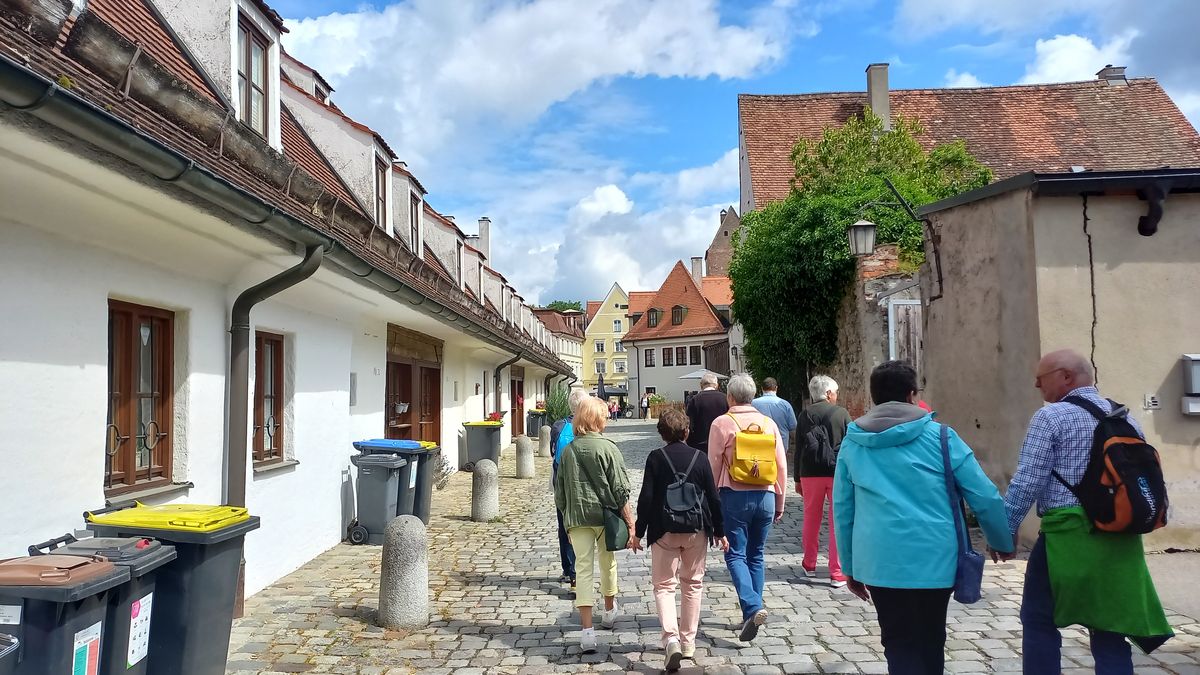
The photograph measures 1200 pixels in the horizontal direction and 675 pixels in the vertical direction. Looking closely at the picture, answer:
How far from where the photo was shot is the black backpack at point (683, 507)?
15.4ft

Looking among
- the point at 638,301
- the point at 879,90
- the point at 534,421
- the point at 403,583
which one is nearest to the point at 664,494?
the point at 403,583

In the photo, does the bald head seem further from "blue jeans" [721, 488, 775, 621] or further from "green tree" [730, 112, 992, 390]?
"green tree" [730, 112, 992, 390]

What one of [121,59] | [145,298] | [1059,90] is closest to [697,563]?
[145,298]

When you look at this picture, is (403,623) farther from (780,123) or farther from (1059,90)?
(1059,90)

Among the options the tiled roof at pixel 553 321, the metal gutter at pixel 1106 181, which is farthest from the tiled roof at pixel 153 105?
the tiled roof at pixel 553 321

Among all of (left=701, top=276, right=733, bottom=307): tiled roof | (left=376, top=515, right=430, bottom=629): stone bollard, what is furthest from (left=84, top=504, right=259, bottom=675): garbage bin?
(left=701, top=276, right=733, bottom=307): tiled roof

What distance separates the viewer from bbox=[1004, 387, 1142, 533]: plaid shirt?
11.3 ft

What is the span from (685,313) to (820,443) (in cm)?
4996

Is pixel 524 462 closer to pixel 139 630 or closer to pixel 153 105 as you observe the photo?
pixel 153 105

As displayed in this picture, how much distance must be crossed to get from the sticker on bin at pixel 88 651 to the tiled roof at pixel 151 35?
4563 mm

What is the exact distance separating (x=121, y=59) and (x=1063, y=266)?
7539 millimetres

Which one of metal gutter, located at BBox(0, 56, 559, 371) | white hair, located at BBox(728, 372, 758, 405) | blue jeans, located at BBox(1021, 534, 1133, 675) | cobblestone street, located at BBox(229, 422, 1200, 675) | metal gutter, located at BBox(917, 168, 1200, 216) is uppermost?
metal gutter, located at BBox(917, 168, 1200, 216)

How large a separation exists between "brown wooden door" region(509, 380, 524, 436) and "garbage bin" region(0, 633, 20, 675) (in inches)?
920

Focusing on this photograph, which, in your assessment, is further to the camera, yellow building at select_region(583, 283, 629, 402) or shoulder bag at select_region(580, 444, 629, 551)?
yellow building at select_region(583, 283, 629, 402)
